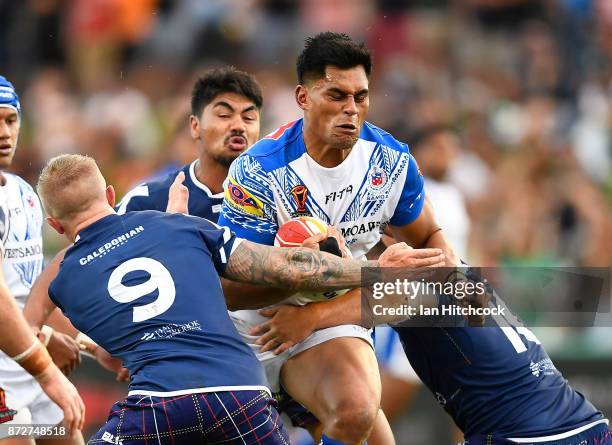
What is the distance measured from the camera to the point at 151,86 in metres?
13.4

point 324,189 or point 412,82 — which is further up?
point 412,82

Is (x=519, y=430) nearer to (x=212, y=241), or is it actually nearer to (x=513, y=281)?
(x=212, y=241)

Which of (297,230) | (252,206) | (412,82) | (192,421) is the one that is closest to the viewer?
(192,421)

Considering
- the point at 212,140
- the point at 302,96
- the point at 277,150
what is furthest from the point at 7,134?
the point at 302,96

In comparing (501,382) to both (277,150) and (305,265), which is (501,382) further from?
(277,150)

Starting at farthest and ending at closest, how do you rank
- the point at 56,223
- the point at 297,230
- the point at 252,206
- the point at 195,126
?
the point at 195,126, the point at 252,206, the point at 297,230, the point at 56,223

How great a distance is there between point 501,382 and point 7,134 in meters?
3.06

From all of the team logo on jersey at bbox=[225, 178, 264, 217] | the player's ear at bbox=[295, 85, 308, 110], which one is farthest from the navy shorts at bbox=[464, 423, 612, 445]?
the player's ear at bbox=[295, 85, 308, 110]

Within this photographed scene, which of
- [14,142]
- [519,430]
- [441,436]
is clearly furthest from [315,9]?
[519,430]

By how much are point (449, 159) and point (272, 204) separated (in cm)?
467

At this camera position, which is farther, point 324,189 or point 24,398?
point 24,398

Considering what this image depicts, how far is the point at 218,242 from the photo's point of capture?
538cm

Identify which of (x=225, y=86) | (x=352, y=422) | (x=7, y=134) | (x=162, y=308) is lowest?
(x=352, y=422)

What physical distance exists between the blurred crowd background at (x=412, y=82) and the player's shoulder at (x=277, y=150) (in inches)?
212
